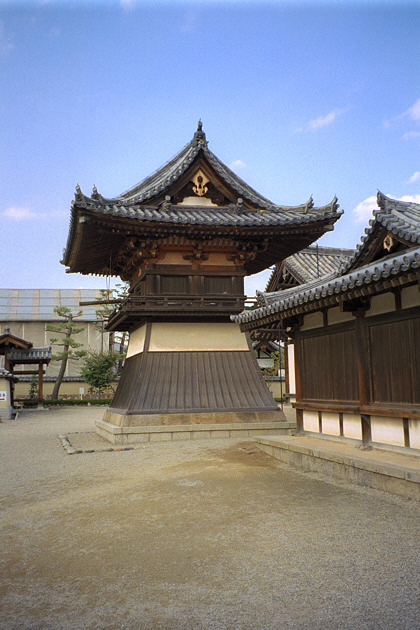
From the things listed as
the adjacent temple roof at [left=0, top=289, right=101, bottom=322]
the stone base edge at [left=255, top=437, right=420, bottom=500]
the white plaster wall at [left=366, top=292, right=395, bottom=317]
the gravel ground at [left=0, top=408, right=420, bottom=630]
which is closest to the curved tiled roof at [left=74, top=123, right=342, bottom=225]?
the white plaster wall at [left=366, top=292, right=395, bottom=317]

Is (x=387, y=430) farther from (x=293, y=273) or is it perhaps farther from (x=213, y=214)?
(x=293, y=273)

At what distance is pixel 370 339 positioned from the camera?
353 inches

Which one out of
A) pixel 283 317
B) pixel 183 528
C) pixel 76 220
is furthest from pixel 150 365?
pixel 183 528

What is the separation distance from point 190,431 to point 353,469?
7.08m

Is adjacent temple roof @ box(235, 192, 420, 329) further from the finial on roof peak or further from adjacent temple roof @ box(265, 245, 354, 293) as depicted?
adjacent temple roof @ box(265, 245, 354, 293)

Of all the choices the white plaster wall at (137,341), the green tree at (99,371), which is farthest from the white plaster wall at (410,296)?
the green tree at (99,371)

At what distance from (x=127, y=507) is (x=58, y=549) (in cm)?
170

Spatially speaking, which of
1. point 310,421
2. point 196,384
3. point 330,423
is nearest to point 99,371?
point 196,384

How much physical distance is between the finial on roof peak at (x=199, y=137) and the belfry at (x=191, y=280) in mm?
38

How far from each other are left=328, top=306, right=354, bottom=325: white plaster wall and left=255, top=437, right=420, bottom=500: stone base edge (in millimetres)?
2541

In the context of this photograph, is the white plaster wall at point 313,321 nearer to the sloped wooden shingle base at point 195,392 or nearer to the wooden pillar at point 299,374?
the wooden pillar at point 299,374

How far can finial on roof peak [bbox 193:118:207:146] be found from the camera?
1691 cm

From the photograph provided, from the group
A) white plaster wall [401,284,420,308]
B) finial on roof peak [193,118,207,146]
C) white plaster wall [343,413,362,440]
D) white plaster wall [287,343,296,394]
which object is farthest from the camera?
white plaster wall [287,343,296,394]

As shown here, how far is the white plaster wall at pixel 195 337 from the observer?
53.6 ft
